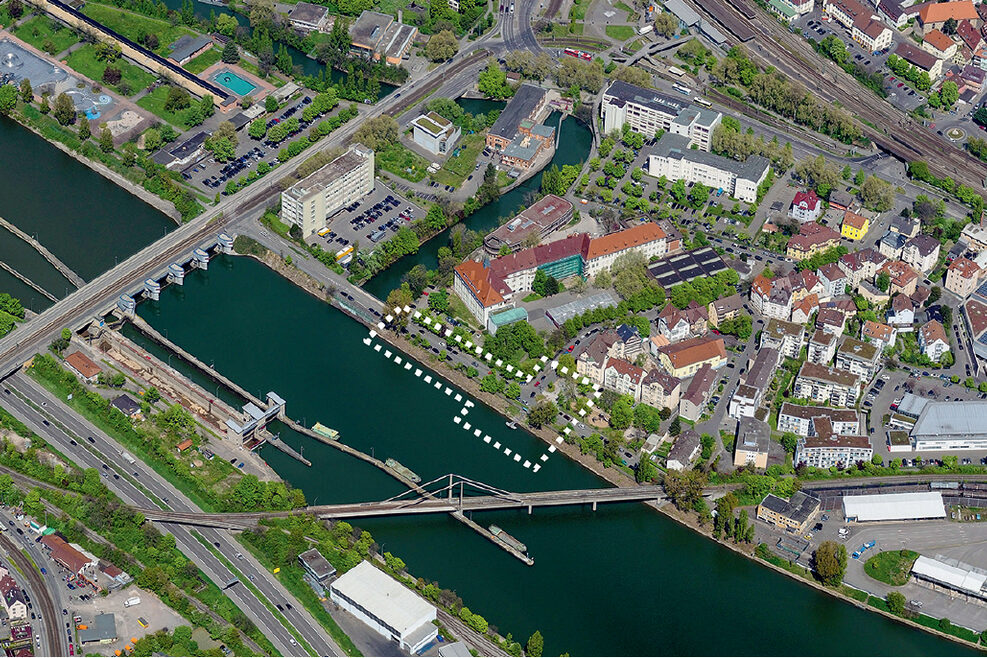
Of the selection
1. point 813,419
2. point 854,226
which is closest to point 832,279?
point 854,226

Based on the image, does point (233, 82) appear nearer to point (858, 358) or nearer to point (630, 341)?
point (630, 341)

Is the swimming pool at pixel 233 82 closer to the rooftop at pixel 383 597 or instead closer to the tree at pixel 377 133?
the tree at pixel 377 133

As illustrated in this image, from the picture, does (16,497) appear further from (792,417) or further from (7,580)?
(792,417)

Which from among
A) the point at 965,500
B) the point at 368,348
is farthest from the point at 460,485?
the point at 965,500

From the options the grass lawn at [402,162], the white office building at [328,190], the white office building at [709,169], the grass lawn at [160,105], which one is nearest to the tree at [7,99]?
the grass lawn at [160,105]

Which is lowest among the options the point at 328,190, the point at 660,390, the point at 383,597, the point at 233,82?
the point at 383,597

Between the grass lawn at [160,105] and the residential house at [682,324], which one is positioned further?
the grass lawn at [160,105]
